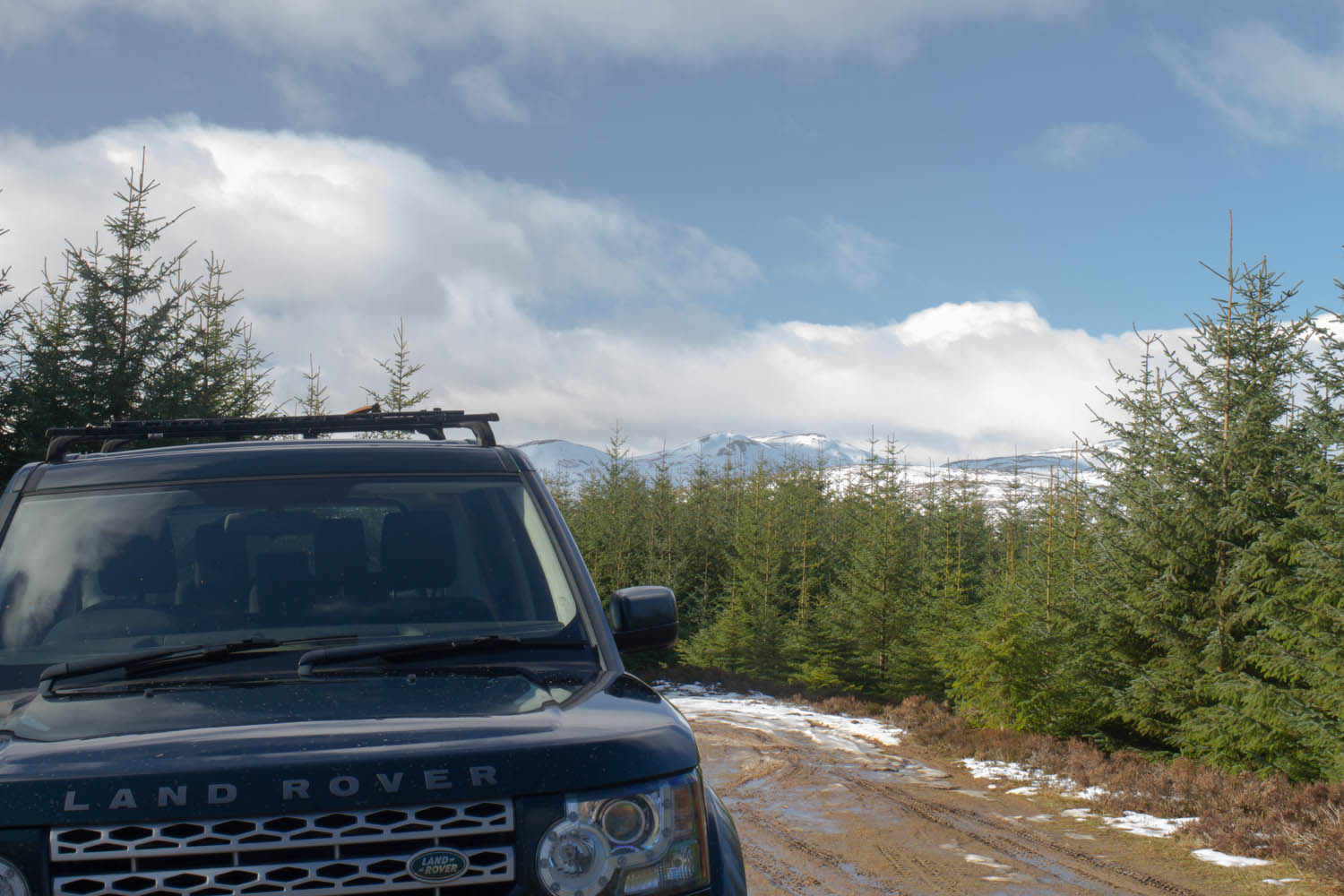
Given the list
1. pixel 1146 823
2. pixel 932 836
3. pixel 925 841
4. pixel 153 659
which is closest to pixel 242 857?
pixel 153 659

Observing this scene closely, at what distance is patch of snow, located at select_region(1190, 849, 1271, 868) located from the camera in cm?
886

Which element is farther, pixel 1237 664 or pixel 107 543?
pixel 1237 664

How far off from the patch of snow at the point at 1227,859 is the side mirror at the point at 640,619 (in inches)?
305

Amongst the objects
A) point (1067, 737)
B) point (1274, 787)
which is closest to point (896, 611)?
point (1067, 737)

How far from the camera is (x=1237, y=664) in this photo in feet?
48.8

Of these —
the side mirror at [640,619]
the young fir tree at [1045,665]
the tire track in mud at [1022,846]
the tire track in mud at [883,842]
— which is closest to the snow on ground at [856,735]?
the tire track in mud at [1022,846]

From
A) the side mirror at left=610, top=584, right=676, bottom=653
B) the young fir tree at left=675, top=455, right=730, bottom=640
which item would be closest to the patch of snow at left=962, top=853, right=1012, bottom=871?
the side mirror at left=610, top=584, right=676, bottom=653

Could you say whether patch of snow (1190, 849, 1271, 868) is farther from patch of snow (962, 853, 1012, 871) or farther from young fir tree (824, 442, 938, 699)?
young fir tree (824, 442, 938, 699)

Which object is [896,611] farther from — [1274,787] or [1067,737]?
[1274,787]

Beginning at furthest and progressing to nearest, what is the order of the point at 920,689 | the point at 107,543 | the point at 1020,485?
the point at 1020,485, the point at 920,689, the point at 107,543

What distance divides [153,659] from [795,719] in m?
16.2

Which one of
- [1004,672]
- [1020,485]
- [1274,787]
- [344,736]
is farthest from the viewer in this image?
[1020,485]

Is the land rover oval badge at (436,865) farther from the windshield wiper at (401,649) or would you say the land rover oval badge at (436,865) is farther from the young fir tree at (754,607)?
the young fir tree at (754,607)

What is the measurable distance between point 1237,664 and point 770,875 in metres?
10.3
